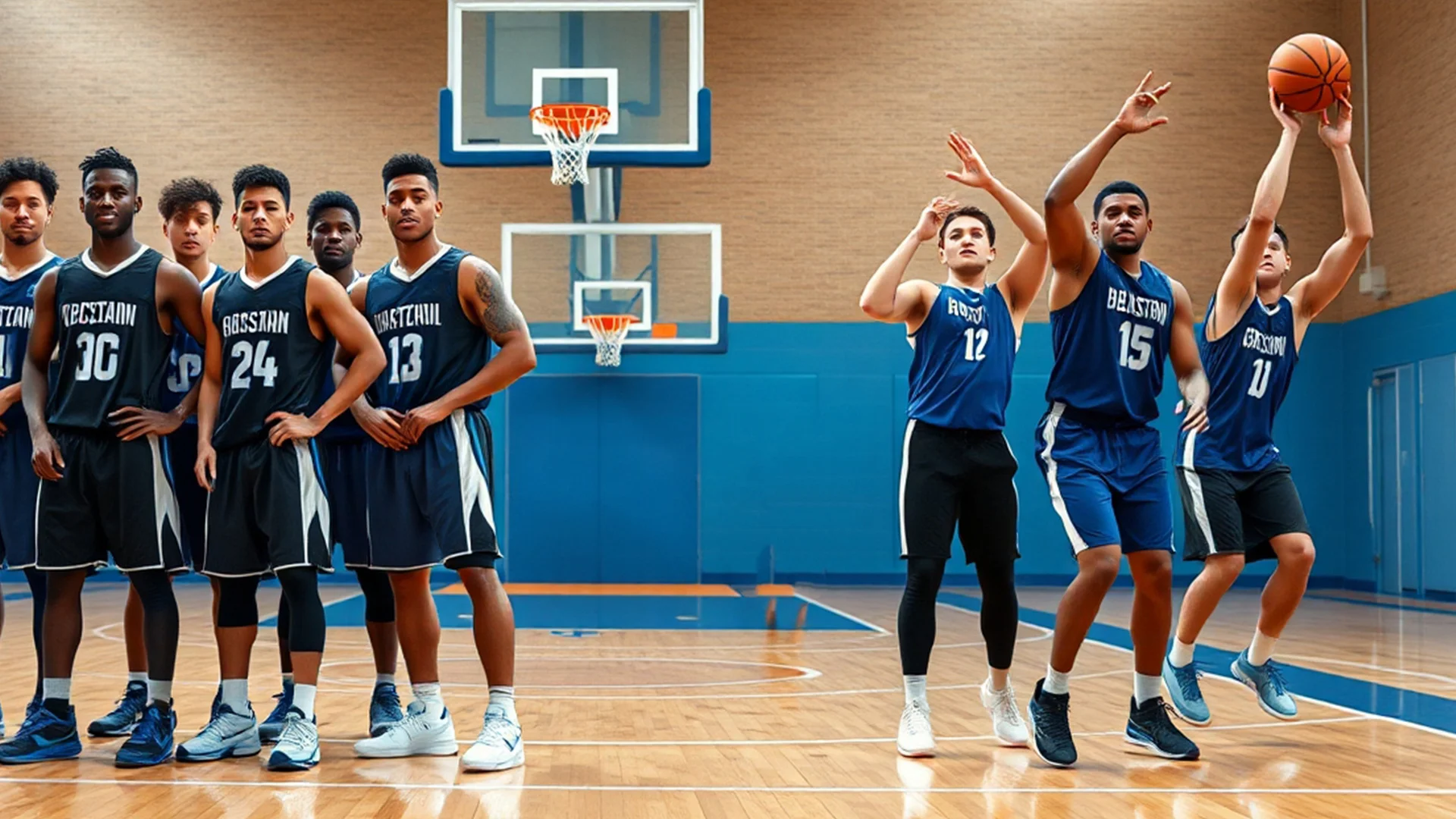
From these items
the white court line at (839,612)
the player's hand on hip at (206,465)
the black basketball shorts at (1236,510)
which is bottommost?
the white court line at (839,612)

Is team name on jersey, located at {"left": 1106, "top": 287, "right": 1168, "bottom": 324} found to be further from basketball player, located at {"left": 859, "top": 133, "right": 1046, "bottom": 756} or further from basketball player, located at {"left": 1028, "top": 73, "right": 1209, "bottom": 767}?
basketball player, located at {"left": 859, "top": 133, "right": 1046, "bottom": 756}

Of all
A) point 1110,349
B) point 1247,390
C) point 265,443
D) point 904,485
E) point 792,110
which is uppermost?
point 792,110

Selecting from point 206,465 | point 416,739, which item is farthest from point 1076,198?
point 206,465

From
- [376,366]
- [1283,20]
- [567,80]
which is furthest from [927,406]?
[1283,20]

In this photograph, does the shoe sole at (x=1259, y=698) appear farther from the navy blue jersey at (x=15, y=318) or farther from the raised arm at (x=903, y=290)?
the navy blue jersey at (x=15, y=318)

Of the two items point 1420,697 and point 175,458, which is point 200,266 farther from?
point 1420,697

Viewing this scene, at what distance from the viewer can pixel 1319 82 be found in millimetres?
5465

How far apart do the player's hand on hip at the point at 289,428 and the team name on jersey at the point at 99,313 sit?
65 centimetres

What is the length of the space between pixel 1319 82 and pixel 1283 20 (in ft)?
43.4

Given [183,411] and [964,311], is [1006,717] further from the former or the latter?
[183,411]

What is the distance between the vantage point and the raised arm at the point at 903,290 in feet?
15.7

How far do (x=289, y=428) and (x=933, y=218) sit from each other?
2.34m

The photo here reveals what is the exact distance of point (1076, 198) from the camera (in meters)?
4.54

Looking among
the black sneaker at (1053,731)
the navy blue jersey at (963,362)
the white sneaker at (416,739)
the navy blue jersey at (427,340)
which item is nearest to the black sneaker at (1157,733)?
the black sneaker at (1053,731)
